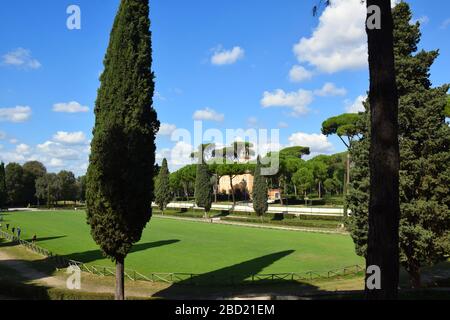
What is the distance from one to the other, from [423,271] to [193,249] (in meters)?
20.0

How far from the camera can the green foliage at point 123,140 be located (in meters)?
17.7

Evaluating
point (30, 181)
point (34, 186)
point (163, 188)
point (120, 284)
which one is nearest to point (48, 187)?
point (34, 186)

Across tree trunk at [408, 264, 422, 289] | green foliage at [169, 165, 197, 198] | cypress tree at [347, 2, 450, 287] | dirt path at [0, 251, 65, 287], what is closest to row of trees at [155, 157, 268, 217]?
green foliage at [169, 165, 197, 198]

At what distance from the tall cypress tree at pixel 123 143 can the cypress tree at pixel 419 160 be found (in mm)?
10259

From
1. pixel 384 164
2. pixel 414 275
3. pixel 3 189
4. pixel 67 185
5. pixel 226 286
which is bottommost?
pixel 226 286

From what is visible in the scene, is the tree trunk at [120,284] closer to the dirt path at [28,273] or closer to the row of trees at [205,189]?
the dirt path at [28,273]

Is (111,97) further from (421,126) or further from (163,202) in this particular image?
(163,202)

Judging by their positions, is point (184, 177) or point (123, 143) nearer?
point (123, 143)

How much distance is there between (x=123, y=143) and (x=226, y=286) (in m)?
10.9

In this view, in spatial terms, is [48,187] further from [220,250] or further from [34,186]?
[220,250]

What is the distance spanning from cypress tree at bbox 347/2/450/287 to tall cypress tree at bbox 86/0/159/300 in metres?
10.3

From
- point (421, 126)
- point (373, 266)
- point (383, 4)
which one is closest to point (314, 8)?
point (383, 4)

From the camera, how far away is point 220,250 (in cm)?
3916

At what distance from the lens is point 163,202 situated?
3452 inches
